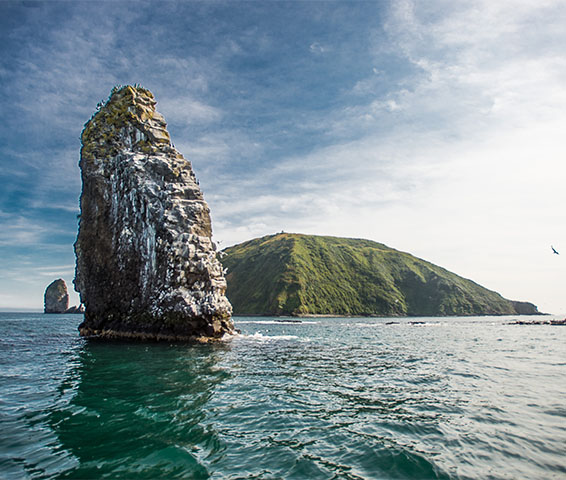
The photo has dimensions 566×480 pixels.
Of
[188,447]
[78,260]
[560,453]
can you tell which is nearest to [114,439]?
[188,447]

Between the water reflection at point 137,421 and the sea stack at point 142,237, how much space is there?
1760cm

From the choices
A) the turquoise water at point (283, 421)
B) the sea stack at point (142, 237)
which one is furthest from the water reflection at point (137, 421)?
the sea stack at point (142, 237)

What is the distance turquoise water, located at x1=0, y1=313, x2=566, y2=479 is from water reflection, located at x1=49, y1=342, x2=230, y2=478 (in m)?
0.06

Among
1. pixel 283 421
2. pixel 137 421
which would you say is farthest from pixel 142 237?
pixel 283 421

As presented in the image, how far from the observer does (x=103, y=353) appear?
3045 centimetres

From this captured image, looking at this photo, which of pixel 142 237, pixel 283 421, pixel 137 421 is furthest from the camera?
pixel 142 237

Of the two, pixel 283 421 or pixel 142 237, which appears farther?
pixel 142 237

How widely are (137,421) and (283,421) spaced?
18.0ft

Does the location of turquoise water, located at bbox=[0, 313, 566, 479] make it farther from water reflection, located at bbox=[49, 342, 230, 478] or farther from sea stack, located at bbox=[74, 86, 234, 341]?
sea stack, located at bbox=[74, 86, 234, 341]

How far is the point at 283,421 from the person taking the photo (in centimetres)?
1247

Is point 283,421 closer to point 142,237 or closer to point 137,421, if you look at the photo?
point 137,421

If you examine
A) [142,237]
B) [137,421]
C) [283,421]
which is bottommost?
[283,421]

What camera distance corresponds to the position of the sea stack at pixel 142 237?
41469 mm

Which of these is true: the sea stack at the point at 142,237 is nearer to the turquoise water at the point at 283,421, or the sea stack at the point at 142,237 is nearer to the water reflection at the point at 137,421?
the water reflection at the point at 137,421
